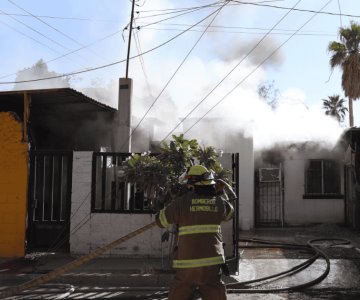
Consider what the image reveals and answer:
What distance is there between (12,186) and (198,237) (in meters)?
5.86

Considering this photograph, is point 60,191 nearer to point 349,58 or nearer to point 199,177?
point 199,177

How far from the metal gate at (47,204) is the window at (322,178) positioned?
7.88 m

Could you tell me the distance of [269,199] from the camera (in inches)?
533

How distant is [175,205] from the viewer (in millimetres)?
3943

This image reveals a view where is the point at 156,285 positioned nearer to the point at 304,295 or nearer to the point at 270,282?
the point at 270,282

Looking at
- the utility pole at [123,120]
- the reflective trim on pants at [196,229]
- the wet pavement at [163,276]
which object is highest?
the utility pole at [123,120]

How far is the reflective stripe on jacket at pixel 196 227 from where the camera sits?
12.5 ft

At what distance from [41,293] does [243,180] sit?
26.0 ft

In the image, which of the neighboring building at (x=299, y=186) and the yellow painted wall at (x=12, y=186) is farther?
the neighboring building at (x=299, y=186)

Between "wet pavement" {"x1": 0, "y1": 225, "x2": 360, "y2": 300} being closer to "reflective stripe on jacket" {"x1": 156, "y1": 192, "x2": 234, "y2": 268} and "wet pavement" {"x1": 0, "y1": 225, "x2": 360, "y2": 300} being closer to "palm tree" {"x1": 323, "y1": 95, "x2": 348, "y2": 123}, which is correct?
"reflective stripe on jacket" {"x1": 156, "y1": 192, "x2": 234, "y2": 268}

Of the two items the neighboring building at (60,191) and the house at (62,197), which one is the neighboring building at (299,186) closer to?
the neighboring building at (60,191)

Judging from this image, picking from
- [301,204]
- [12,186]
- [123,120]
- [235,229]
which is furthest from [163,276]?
[301,204]

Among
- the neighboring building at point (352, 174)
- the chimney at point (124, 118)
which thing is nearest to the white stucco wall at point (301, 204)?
the neighboring building at point (352, 174)

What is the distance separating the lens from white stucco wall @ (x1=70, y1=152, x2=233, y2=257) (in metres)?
8.24
